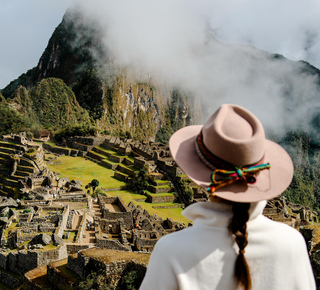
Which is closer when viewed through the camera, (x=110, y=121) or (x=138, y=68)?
(x=110, y=121)

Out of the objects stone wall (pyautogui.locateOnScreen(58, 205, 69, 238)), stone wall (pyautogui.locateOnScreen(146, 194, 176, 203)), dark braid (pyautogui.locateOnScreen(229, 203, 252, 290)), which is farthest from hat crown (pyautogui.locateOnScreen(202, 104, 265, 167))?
stone wall (pyautogui.locateOnScreen(146, 194, 176, 203))

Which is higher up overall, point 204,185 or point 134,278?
point 204,185

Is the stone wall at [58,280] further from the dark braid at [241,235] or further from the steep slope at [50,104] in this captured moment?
the steep slope at [50,104]

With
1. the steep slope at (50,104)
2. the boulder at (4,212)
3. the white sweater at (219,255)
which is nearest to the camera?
the white sweater at (219,255)

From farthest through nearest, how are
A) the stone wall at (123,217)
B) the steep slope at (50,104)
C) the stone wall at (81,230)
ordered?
1. the steep slope at (50,104)
2. the stone wall at (123,217)
3. the stone wall at (81,230)

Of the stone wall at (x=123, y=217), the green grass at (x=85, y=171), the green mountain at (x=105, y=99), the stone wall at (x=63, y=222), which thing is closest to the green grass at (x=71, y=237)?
the stone wall at (x=63, y=222)

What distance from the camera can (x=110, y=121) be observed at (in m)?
129

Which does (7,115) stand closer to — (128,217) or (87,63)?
(128,217)

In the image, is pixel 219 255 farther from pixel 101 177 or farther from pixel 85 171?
pixel 85 171

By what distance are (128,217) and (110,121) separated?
11158 cm

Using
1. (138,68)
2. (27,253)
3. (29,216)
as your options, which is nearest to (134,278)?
(27,253)

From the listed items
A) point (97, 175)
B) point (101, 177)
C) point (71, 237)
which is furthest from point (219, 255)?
point (97, 175)

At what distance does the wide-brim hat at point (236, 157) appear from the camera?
84.0 inches

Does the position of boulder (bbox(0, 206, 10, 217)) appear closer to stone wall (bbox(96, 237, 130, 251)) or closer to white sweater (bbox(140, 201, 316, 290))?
stone wall (bbox(96, 237, 130, 251))
